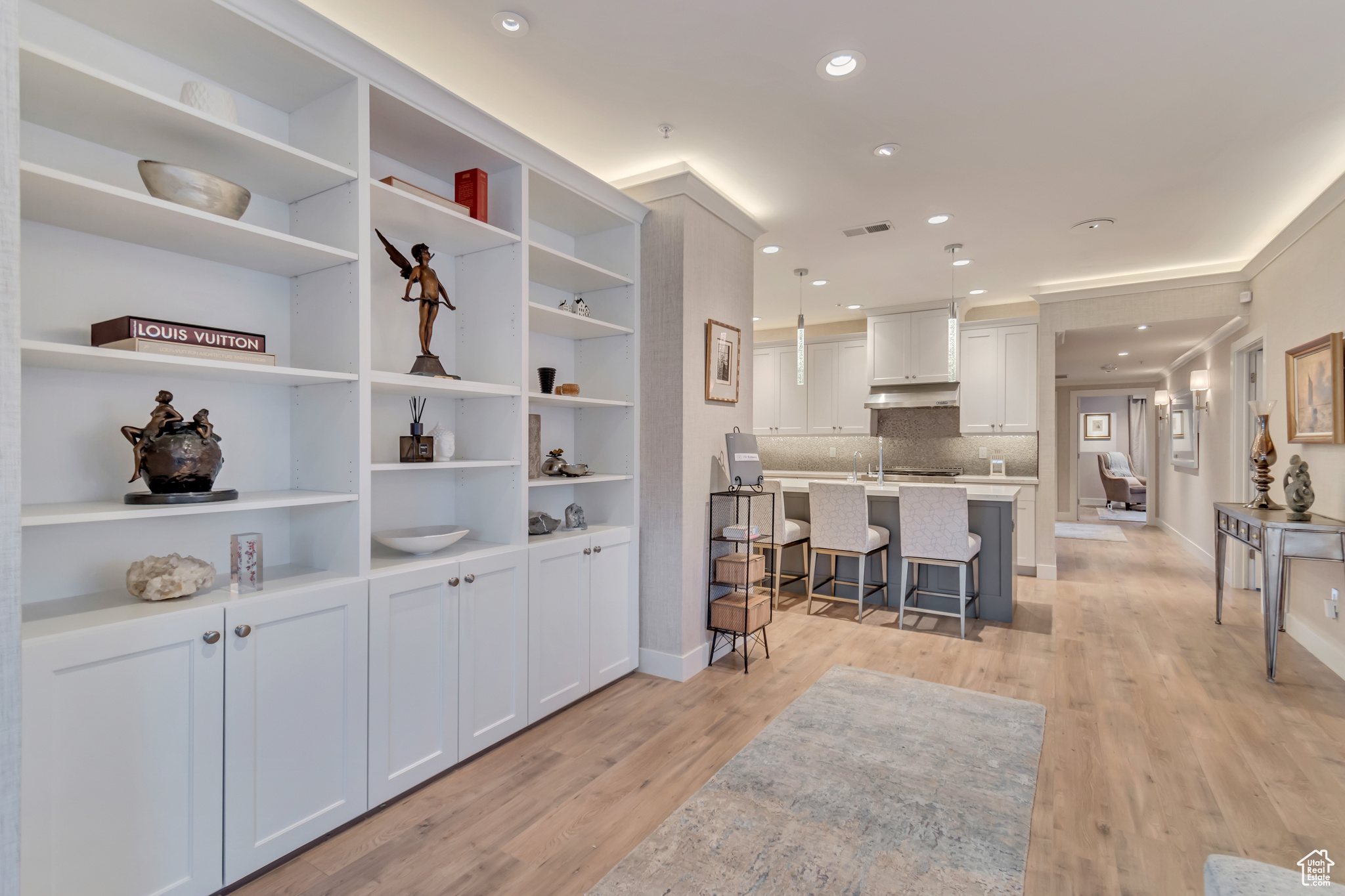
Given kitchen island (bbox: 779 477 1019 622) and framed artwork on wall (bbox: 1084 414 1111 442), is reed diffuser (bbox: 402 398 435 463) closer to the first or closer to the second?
kitchen island (bbox: 779 477 1019 622)

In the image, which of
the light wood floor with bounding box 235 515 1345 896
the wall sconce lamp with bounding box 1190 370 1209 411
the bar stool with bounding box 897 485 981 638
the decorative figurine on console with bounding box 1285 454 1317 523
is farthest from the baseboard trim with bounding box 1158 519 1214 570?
the bar stool with bounding box 897 485 981 638

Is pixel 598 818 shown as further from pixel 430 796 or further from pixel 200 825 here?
pixel 200 825

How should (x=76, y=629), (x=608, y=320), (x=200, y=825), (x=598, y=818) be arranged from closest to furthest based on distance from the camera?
1. (x=76, y=629)
2. (x=200, y=825)
3. (x=598, y=818)
4. (x=608, y=320)

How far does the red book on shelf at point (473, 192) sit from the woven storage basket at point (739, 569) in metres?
2.12

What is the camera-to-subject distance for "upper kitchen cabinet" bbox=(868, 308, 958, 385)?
639 centimetres

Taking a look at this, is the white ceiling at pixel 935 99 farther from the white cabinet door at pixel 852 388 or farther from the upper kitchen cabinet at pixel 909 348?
the white cabinet door at pixel 852 388

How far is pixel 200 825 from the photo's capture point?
1648 millimetres

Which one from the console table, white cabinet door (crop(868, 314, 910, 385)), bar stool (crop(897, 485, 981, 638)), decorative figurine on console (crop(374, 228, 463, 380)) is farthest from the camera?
white cabinet door (crop(868, 314, 910, 385))

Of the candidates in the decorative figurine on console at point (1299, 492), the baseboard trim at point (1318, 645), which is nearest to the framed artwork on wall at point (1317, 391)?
the decorative figurine on console at point (1299, 492)

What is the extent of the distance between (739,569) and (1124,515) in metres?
10.9

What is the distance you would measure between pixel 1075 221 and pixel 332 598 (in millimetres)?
4612

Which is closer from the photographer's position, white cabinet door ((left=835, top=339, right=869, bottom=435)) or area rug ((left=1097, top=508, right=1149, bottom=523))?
white cabinet door ((left=835, top=339, right=869, bottom=435))

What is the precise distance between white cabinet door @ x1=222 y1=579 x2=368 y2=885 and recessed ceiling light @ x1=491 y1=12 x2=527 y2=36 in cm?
195

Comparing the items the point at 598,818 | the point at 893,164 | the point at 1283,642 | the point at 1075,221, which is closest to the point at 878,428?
the point at 1075,221
